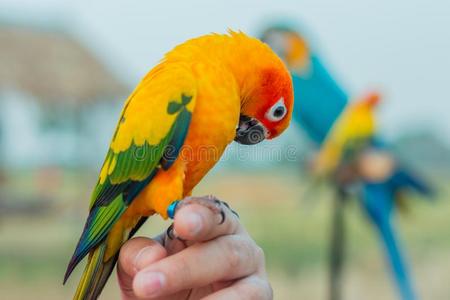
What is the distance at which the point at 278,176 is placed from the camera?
2232 millimetres

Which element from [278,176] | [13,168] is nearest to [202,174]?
[278,176]

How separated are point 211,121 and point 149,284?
8.5 inches

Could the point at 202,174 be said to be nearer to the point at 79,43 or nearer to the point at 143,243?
the point at 143,243

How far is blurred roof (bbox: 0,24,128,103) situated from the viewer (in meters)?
2.63

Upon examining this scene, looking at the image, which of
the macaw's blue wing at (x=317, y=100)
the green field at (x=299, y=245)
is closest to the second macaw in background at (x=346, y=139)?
the macaw's blue wing at (x=317, y=100)

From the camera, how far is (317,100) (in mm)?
1644

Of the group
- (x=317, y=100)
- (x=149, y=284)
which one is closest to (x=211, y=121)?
(x=149, y=284)

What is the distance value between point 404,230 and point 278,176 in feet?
1.95

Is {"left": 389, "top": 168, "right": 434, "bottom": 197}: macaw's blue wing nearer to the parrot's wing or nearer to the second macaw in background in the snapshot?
the second macaw in background

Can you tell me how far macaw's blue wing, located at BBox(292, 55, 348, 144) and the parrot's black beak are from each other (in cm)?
91

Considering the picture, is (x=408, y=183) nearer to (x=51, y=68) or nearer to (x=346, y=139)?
(x=346, y=139)

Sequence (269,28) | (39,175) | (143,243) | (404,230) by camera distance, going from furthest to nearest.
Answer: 1. (39,175)
2. (404,230)
3. (269,28)
4. (143,243)

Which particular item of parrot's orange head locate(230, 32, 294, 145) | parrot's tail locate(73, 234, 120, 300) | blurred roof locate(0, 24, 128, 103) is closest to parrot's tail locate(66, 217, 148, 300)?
parrot's tail locate(73, 234, 120, 300)

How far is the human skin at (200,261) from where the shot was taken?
52 centimetres
